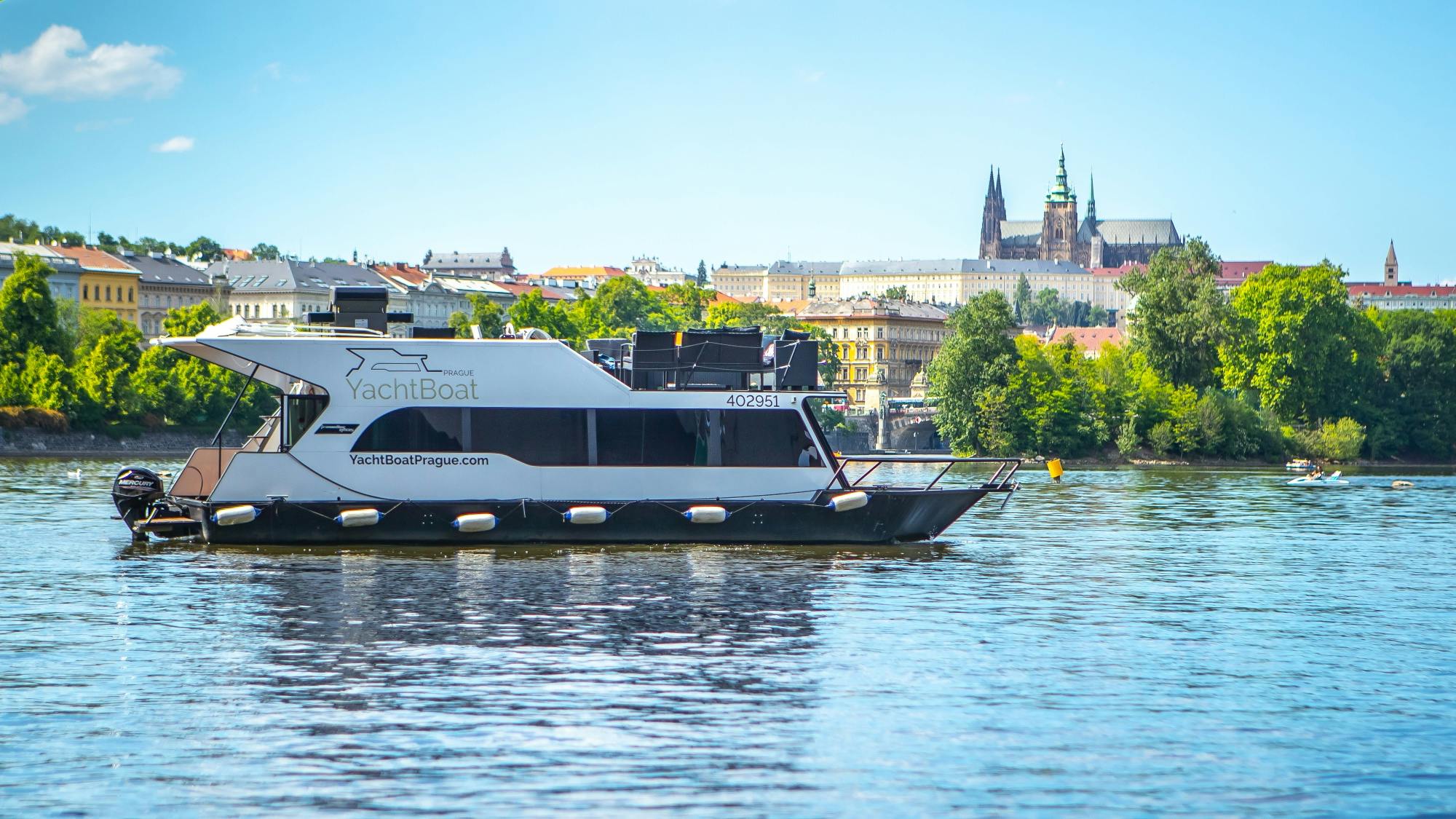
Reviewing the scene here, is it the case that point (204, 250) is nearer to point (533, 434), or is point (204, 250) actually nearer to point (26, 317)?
point (26, 317)

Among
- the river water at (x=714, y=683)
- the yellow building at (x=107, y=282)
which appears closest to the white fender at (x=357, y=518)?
the river water at (x=714, y=683)

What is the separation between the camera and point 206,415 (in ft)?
325

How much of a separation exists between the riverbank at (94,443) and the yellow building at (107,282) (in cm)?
5197

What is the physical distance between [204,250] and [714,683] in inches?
7378

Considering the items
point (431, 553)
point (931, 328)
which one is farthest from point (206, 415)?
point (931, 328)

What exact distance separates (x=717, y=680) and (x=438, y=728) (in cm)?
355

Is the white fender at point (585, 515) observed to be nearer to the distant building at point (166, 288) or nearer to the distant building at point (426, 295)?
the distant building at point (166, 288)

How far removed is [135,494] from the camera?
30.4m

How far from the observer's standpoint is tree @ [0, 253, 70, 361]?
93.5 meters

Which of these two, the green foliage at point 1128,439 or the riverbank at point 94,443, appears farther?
the green foliage at point 1128,439

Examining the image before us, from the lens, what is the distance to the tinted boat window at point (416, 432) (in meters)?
29.0

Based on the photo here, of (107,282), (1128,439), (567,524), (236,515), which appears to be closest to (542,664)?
(567,524)

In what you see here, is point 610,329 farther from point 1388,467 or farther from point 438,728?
point 438,728

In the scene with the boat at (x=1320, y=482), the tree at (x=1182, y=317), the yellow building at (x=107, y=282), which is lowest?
the boat at (x=1320, y=482)
